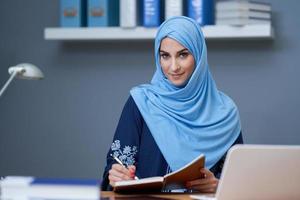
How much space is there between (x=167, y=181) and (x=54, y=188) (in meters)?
0.91

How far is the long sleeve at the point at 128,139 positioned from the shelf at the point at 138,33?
100 centimetres

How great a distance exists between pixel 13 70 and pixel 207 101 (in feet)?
2.60

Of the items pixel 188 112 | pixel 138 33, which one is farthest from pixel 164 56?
pixel 138 33

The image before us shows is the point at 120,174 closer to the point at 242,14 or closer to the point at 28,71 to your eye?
the point at 28,71

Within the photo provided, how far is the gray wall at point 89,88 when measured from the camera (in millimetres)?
3392

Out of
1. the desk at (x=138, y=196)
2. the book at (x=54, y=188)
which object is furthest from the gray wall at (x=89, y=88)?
the book at (x=54, y=188)

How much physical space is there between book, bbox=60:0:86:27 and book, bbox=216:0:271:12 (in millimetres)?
731

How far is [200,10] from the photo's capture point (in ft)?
10.8

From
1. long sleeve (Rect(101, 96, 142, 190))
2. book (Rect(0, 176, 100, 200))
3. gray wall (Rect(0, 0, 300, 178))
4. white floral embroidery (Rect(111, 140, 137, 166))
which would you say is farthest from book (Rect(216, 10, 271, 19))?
book (Rect(0, 176, 100, 200))

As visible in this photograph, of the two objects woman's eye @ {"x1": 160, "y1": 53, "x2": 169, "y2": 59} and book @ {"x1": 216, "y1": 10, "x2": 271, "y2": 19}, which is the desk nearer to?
woman's eye @ {"x1": 160, "y1": 53, "x2": 169, "y2": 59}

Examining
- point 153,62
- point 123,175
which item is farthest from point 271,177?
point 153,62

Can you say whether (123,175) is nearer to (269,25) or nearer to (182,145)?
(182,145)

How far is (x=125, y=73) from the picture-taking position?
12.0 ft

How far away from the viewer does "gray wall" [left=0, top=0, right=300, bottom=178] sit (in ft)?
11.1
